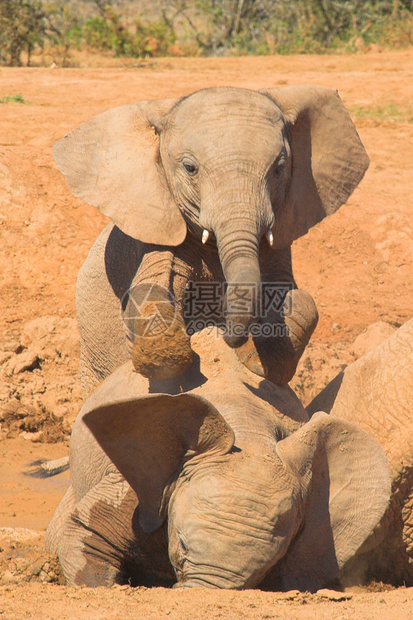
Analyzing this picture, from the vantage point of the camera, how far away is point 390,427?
153 inches

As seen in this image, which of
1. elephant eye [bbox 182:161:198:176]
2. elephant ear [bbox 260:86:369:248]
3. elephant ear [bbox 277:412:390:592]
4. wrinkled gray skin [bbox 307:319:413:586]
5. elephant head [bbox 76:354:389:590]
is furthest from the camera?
elephant ear [bbox 260:86:369:248]

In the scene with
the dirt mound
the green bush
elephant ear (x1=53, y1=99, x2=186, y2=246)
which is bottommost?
the dirt mound

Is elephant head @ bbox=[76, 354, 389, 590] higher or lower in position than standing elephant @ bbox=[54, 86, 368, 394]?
lower

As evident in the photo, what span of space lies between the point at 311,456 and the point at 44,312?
3.95m

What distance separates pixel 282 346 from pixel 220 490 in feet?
3.22

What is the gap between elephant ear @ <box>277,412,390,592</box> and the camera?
3.14m

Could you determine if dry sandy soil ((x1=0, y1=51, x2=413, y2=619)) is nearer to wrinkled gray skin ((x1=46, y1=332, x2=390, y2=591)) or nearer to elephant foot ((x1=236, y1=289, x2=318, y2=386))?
wrinkled gray skin ((x1=46, y1=332, x2=390, y2=591))

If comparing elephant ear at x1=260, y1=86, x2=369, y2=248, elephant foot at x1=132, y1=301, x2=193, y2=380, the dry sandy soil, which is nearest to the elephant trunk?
elephant foot at x1=132, y1=301, x2=193, y2=380

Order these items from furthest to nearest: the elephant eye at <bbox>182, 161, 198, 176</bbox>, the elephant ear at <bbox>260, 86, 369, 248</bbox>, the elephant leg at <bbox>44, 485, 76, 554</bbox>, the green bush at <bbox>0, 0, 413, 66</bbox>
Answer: the green bush at <bbox>0, 0, 413, 66</bbox>, the elephant ear at <bbox>260, 86, 369, 248</bbox>, the elephant leg at <bbox>44, 485, 76, 554</bbox>, the elephant eye at <bbox>182, 161, 198, 176</bbox>

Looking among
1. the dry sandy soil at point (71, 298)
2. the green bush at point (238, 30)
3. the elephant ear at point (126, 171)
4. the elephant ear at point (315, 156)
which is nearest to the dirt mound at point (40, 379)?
the dry sandy soil at point (71, 298)

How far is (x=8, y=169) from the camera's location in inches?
299

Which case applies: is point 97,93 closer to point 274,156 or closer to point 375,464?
point 274,156

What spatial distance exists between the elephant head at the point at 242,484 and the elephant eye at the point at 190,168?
0.91 metres

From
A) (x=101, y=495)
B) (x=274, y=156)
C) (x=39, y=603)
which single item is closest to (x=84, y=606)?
(x=39, y=603)
